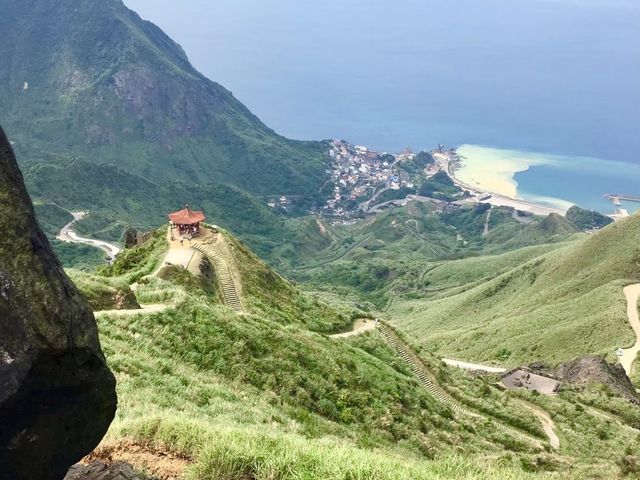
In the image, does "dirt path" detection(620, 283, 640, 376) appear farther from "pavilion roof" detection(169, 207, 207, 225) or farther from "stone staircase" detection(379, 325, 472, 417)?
"pavilion roof" detection(169, 207, 207, 225)

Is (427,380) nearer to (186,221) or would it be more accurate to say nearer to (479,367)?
(186,221)

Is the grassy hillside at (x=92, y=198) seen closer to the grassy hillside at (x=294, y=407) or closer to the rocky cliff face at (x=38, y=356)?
the grassy hillside at (x=294, y=407)

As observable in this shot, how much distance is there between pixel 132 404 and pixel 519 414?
92.9ft

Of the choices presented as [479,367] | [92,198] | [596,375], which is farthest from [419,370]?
[92,198]

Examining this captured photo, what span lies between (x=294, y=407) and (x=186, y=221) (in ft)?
90.5

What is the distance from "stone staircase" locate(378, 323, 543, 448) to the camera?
104ft

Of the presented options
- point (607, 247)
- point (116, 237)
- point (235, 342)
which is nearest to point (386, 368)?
point (235, 342)

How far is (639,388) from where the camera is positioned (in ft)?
182

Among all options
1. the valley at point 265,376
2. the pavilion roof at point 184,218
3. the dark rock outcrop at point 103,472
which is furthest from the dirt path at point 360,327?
the dark rock outcrop at point 103,472

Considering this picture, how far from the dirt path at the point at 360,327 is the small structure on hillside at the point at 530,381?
49.4ft

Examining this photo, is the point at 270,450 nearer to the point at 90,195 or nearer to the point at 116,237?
the point at 116,237

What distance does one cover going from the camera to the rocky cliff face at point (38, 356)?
5.70 metres

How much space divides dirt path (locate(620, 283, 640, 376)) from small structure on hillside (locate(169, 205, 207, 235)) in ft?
160

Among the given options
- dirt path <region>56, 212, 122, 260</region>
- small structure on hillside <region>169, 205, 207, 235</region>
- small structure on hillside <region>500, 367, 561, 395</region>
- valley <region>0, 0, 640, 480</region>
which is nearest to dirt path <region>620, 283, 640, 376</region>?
valley <region>0, 0, 640, 480</region>
